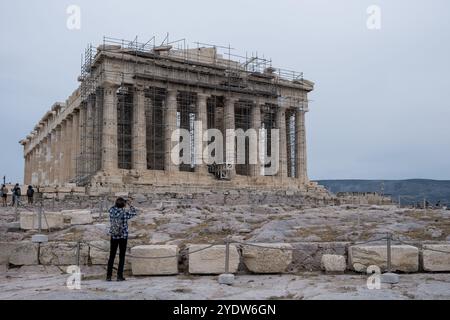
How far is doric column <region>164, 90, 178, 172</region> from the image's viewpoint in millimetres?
37281

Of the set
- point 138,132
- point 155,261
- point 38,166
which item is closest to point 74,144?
point 138,132

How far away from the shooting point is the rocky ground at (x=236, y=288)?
792cm

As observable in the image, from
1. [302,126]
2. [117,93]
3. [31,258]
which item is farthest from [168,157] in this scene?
[31,258]

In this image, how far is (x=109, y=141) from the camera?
115 feet

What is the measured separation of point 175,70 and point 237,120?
8.84m

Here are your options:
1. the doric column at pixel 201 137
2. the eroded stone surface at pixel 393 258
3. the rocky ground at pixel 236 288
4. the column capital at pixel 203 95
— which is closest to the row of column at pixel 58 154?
the doric column at pixel 201 137

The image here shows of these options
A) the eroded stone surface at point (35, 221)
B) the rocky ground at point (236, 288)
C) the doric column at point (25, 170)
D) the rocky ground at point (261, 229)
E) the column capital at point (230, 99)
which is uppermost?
the column capital at point (230, 99)

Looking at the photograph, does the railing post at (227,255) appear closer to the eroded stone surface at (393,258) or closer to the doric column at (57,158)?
the eroded stone surface at (393,258)

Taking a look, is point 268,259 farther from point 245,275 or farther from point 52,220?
point 52,220

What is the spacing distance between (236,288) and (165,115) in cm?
3014

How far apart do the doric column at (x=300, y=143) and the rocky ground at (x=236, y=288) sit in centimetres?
3484

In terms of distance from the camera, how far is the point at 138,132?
36.3m

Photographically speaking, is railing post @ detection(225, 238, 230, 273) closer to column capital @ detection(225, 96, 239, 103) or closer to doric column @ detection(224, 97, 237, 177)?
doric column @ detection(224, 97, 237, 177)

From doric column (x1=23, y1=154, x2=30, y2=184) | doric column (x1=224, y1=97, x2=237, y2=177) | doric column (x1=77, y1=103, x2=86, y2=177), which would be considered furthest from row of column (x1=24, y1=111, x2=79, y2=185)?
doric column (x1=224, y1=97, x2=237, y2=177)
